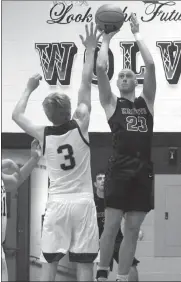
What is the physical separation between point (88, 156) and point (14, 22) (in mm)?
1176

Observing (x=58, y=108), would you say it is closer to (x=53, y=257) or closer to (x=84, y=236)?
(x=84, y=236)

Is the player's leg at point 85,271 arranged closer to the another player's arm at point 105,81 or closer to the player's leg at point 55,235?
the player's leg at point 55,235

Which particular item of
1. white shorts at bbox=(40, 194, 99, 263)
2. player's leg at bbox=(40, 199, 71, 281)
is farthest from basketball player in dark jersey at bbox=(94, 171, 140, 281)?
player's leg at bbox=(40, 199, 71, 281)

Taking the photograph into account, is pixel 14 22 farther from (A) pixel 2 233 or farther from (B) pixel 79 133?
(A) pixel 2 233

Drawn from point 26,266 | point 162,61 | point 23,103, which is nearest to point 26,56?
point 23,103

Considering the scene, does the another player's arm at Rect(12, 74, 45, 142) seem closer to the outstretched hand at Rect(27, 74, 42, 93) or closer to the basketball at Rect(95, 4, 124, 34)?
the outstretched hand at Rect(27, 74, 42, 93)

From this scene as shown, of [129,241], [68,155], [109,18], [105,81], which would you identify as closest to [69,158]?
[68,155]

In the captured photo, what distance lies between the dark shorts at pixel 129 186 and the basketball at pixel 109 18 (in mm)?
770

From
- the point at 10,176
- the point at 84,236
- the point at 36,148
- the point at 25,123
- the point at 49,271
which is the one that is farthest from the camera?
the point at 10,176

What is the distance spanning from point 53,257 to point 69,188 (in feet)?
1.27

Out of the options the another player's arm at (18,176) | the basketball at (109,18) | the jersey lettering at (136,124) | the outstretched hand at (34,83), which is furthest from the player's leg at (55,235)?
the basketball at (109,18)

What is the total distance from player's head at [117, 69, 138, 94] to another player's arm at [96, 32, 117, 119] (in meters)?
0.07

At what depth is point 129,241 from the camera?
2922 millimetres

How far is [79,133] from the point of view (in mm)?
2801
